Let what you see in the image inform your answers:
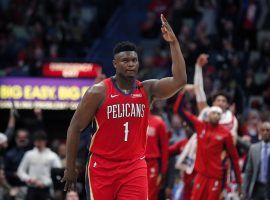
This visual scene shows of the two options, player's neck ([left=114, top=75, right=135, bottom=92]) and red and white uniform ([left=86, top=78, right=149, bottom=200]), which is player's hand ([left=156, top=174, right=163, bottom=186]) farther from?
player's neck ([left=114, top=75, right=135, bottom=92])

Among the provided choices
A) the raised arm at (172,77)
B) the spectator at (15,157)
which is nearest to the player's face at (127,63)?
the raised arm at (172,77)

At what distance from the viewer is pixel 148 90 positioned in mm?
8805

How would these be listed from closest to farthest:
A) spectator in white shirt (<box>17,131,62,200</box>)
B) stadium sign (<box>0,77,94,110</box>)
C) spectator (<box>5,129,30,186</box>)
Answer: spectator in white shirt (<box>17,131,62,200</box>)
spectator (<box>5,129,30,186</box>)
stadium sign (<box>0,77,94,110</box>)

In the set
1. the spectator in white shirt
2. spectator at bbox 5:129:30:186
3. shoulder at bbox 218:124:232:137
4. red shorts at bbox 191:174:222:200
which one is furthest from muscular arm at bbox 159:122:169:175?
spectator at bbox 5:129:30:186

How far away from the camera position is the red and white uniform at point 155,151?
1311cm

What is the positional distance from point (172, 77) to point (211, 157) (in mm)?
4160

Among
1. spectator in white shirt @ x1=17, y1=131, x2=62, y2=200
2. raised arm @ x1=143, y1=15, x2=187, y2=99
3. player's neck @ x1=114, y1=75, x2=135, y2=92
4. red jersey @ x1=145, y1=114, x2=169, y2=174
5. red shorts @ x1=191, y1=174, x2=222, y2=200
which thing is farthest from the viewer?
spectator in white shirt @ x1=17, y1=131, x2=62, y2=200

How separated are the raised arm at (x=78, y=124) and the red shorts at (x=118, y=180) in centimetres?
25

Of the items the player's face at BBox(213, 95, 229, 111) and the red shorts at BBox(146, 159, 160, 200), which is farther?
the red shorts at BBox(146, 159, 160, 200)

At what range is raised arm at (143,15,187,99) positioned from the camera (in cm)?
846

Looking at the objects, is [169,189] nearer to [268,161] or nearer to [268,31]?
[268,161]

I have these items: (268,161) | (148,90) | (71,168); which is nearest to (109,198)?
(71,168)

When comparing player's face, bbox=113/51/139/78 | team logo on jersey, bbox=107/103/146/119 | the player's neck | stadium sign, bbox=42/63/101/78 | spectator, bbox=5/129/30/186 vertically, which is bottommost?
spectator, bbox=5/129/30/186

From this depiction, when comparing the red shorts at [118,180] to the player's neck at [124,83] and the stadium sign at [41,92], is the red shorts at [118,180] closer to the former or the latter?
the player's neck at [124,83]
